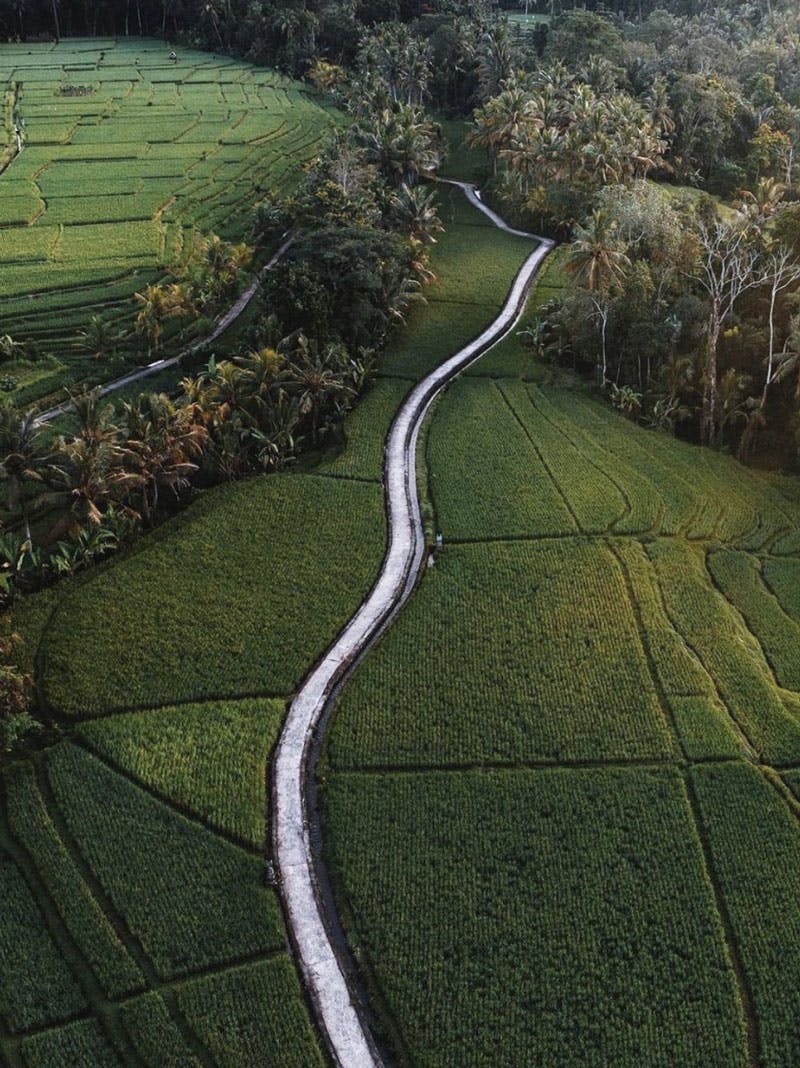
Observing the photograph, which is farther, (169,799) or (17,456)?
(17,456)

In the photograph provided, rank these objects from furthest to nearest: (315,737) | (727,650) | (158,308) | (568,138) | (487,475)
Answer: (568,138)
(158,308)
(487,475)
(727,650)
(315,737)

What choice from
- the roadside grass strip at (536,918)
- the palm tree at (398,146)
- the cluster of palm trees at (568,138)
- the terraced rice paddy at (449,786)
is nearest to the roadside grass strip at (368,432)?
the terraced rice paddy at (449,786)

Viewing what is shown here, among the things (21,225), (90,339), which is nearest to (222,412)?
(90,339)

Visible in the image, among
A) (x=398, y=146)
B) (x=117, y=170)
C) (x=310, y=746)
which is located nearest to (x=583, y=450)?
(x=310, y=746)

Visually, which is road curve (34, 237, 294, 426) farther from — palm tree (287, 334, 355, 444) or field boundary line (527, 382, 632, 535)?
field boundary line (527, 382, 632, 535)

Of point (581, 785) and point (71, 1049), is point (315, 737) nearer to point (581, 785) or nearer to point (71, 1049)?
point (581, 785)

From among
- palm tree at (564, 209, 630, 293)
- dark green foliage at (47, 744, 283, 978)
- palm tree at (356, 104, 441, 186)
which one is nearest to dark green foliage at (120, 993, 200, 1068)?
dark green foliage at (47, 744, 283, 978)

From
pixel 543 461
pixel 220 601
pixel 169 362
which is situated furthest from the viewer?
pixel 169 362
